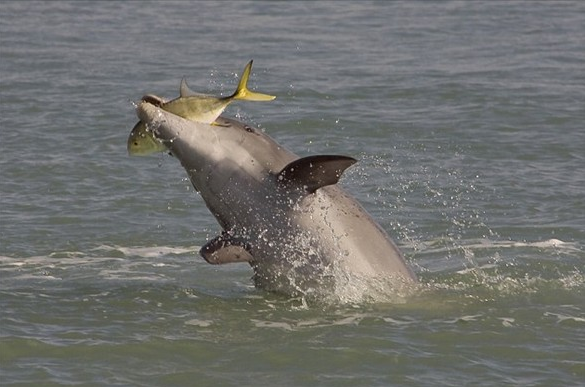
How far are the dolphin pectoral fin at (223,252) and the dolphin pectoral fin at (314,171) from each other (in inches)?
29.5

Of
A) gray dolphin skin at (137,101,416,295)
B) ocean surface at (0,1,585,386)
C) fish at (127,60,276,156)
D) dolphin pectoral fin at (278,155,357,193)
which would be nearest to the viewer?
ocean surface at (0,1,585,386)

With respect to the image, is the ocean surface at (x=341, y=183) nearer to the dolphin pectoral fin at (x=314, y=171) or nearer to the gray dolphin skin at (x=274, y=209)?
the gray dolphin skin at (x=274, y=209)

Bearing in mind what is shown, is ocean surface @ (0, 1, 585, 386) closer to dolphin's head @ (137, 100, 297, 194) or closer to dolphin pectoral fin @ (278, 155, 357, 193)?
dolphin pectoral fin @ (278, 155, 357, 193)

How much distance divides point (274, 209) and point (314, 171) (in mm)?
596

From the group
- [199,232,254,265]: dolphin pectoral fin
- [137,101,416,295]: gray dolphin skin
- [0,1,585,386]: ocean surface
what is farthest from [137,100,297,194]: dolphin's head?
[0,1,585,386]: ocean surface

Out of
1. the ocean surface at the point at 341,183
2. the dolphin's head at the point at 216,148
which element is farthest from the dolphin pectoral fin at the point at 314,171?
the ocean surface at the point at 341,183

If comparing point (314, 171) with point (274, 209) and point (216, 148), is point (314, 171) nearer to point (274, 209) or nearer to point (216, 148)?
point (274, 209)

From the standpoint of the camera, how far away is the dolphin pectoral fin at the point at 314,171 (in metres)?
13.8

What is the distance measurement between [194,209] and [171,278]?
3232 mm

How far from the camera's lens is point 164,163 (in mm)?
21797

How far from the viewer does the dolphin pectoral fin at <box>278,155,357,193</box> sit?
1376 centimetres

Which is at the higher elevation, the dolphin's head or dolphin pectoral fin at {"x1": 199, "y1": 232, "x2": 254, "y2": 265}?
the dolphin's head

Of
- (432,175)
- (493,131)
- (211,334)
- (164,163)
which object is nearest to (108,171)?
(164,163)

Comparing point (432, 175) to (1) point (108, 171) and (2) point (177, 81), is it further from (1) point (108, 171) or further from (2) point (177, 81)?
(2) point (177, 81)
